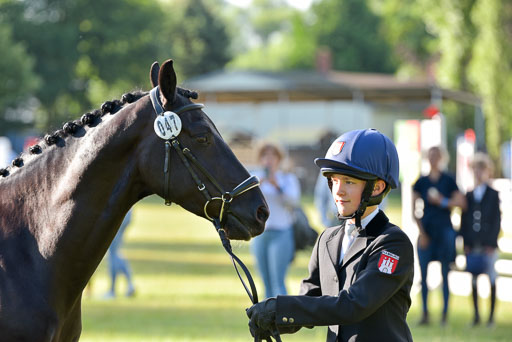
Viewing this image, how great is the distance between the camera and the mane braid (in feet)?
12.2

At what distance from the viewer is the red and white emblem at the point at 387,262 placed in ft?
10.5

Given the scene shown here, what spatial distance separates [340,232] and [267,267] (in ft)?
17.6

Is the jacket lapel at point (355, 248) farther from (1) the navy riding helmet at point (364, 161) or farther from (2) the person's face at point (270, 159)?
(2) the person's face at point (270, 159)

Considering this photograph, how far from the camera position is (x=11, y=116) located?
4666 centimetres

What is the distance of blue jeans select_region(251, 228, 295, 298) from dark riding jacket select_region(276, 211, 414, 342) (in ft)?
16.9

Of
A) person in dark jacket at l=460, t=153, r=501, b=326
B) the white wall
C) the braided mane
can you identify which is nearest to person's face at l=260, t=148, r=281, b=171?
person in dark jacket at l=460, t=153, r=501, b=326

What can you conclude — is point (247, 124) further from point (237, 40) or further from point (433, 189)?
point (237, 40)

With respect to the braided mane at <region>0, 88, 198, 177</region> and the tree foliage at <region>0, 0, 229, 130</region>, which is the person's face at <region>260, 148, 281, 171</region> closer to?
the braided mane at <region>0, 88, 198, 177</region>

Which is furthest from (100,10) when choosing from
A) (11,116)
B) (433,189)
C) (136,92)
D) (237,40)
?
(237,40)

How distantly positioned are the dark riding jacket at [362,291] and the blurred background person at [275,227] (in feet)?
16.6

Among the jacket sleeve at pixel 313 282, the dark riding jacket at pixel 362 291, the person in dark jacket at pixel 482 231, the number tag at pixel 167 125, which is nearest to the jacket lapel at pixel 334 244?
the dark riding jacket at pixel 362 291

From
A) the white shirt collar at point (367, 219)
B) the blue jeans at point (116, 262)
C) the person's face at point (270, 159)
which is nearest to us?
the white shirt collar at point (367, 219)

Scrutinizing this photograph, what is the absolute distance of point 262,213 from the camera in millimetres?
3664

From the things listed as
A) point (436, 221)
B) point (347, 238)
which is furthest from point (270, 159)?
point (347, 238)
